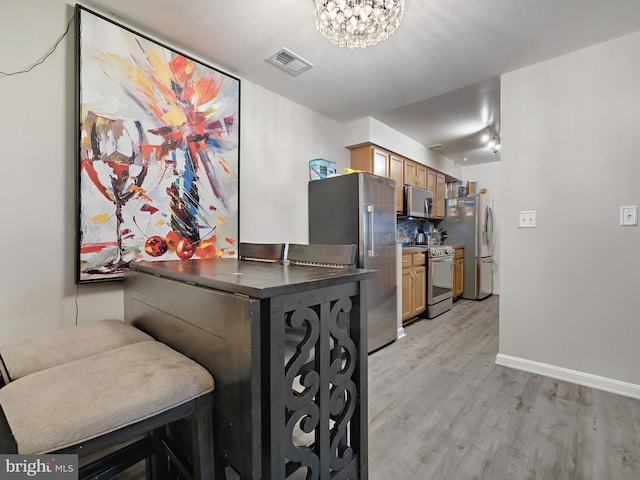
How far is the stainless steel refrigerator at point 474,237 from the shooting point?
4805 mm

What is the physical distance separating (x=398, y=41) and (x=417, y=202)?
2.52 meters

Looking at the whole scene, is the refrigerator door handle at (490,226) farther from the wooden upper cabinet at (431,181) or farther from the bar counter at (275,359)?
the bar counter at (275,359)

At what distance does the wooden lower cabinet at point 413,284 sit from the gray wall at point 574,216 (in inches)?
43.9

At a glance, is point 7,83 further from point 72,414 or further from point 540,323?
point 540,323

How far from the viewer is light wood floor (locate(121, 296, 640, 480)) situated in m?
1.33

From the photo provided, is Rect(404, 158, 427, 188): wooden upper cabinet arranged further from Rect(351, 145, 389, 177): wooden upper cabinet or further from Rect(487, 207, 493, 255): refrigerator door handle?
Rect(487, 207, 493, 255): refrigerator door handle

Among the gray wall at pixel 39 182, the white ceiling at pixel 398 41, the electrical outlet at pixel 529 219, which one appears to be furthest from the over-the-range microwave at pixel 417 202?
the gray wall at pixel 39 182

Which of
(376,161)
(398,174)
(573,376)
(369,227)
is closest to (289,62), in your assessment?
(369,227)

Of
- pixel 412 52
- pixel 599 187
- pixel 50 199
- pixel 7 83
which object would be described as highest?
pixel 412 52

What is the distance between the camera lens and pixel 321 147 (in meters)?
3.33

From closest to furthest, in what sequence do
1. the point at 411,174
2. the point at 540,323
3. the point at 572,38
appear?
the point at 572,38 → the point at 540,323 → the point at 411,174

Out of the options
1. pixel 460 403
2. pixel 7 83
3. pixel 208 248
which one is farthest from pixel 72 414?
pixel 460 403

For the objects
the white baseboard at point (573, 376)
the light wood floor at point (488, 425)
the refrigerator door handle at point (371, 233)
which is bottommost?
the light wood floor at point (488, 425)

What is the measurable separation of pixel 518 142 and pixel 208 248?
2.66 metres
